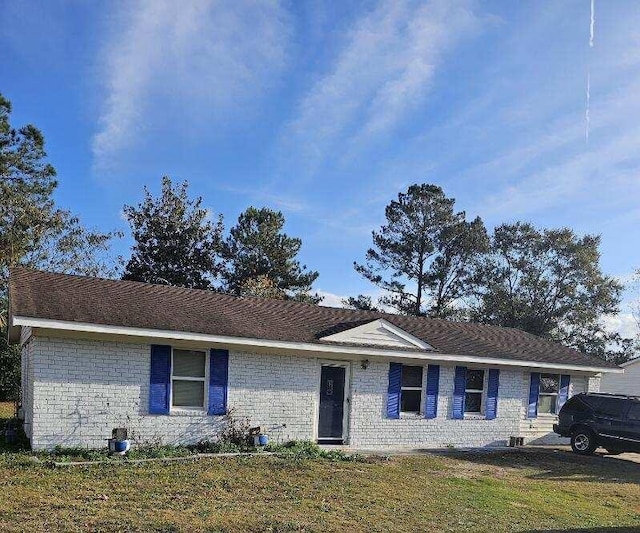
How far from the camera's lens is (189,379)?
13906 mm

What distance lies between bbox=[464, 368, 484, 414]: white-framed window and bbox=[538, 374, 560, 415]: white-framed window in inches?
109

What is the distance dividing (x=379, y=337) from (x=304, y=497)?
684cm

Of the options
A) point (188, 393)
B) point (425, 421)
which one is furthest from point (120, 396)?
point (425, 421)

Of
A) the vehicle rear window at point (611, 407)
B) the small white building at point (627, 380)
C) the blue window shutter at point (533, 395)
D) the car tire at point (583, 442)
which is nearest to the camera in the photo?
the vehicle rear window at point (611, 407)

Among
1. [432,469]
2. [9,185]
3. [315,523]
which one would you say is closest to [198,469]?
[315,523]

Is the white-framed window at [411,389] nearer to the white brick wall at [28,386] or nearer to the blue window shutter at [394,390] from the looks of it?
the blue window shutter at [394,390]

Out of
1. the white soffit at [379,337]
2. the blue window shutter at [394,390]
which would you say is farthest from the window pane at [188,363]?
the blue window shutter at [394,390]

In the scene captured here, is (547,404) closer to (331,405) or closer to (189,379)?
(331,405)

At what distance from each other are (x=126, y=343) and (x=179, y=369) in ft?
4.58

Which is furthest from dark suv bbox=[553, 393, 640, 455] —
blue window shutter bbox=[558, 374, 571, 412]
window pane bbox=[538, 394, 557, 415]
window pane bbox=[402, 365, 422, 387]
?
window pane bbox=[402, 365, 422, 387]

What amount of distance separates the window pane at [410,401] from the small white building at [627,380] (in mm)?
18063

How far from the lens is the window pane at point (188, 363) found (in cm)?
1384

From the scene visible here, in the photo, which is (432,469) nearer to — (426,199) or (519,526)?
(519,526)

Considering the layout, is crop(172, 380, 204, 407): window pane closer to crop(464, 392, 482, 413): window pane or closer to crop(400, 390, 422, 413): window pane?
crop(400, 390, 422, 413): window pane
